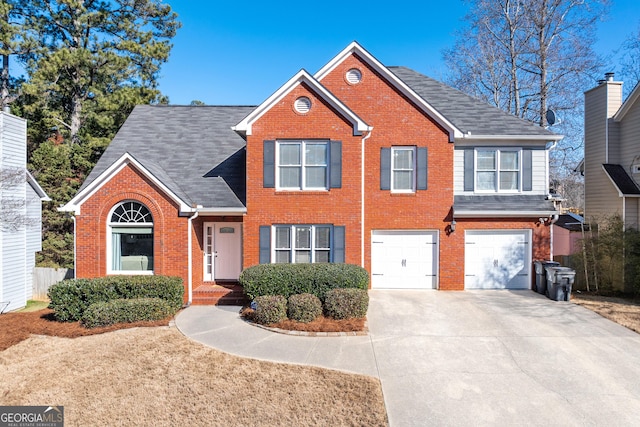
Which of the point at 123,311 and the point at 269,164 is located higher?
the point at 269,164

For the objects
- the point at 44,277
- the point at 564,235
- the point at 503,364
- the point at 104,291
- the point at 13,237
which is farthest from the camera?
the point at 564,235

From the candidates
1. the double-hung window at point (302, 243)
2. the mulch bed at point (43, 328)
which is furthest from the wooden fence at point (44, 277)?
the double-hung window at point (302, 243)

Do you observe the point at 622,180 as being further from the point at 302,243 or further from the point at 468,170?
the point at 302,243

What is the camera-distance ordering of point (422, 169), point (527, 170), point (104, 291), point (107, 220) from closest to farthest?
point (104, 291) < point (107, 220) < point (422, 169) < point (527, 170)

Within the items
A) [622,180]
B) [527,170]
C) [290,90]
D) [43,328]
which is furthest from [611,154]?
[43,328]

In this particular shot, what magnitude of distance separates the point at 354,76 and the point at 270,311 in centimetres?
922

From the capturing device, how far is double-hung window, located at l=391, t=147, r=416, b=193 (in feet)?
44.3

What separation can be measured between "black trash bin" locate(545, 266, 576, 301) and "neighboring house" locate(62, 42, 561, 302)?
1.40m

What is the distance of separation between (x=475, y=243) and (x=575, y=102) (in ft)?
51.7

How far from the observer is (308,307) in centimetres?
976

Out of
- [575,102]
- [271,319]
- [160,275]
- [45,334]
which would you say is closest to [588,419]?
[271,319]

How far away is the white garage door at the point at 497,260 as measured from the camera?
44.5 feet

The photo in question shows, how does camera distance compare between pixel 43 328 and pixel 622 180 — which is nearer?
pixel 43 328

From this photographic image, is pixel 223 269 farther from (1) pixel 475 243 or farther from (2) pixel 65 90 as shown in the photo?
(2) pixel 65 90
